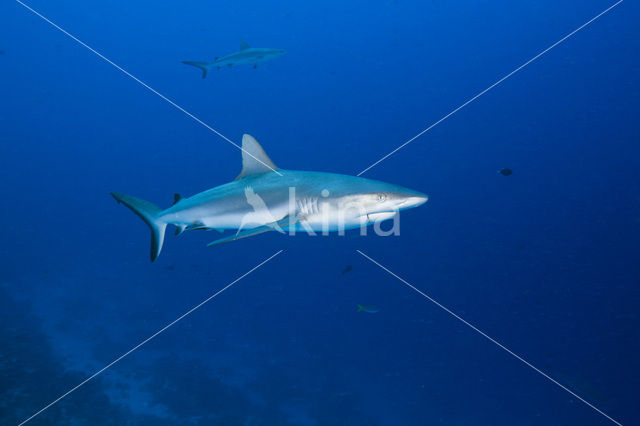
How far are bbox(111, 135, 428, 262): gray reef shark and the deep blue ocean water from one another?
5422 millimetres

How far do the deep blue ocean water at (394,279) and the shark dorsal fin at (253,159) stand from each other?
17.5ft

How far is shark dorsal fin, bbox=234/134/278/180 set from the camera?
382cm

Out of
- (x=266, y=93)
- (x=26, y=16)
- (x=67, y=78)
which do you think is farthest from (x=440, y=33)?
(x=67, y=78)

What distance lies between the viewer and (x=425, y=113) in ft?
169

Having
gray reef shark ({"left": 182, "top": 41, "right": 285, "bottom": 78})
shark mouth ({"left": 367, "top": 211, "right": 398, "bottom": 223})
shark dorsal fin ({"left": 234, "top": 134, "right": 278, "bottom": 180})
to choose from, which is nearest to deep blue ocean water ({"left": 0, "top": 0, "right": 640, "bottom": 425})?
shark dorsal fin ({"left": 234, "top": 134, "right": 278, "bottom": 180})

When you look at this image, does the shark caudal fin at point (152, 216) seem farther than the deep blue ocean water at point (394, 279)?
No

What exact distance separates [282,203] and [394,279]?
19154mm

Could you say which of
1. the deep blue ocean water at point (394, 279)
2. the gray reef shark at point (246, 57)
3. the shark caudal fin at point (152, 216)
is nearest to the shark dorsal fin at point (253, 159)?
the shark caudal fin at point (152, 216)

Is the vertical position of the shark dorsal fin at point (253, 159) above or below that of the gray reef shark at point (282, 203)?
above

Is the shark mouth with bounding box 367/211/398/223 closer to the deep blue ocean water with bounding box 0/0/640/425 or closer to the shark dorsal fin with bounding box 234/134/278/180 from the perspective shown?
the shark dorsal fin with bounding box 234/134/278/180

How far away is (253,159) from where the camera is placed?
12.7 feet

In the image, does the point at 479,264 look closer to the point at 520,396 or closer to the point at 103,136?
the point at 520,396

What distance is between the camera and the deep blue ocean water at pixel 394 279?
10984 mm

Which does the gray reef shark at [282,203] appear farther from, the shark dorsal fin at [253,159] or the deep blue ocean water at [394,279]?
the deep blue ocean water at [394,279]
